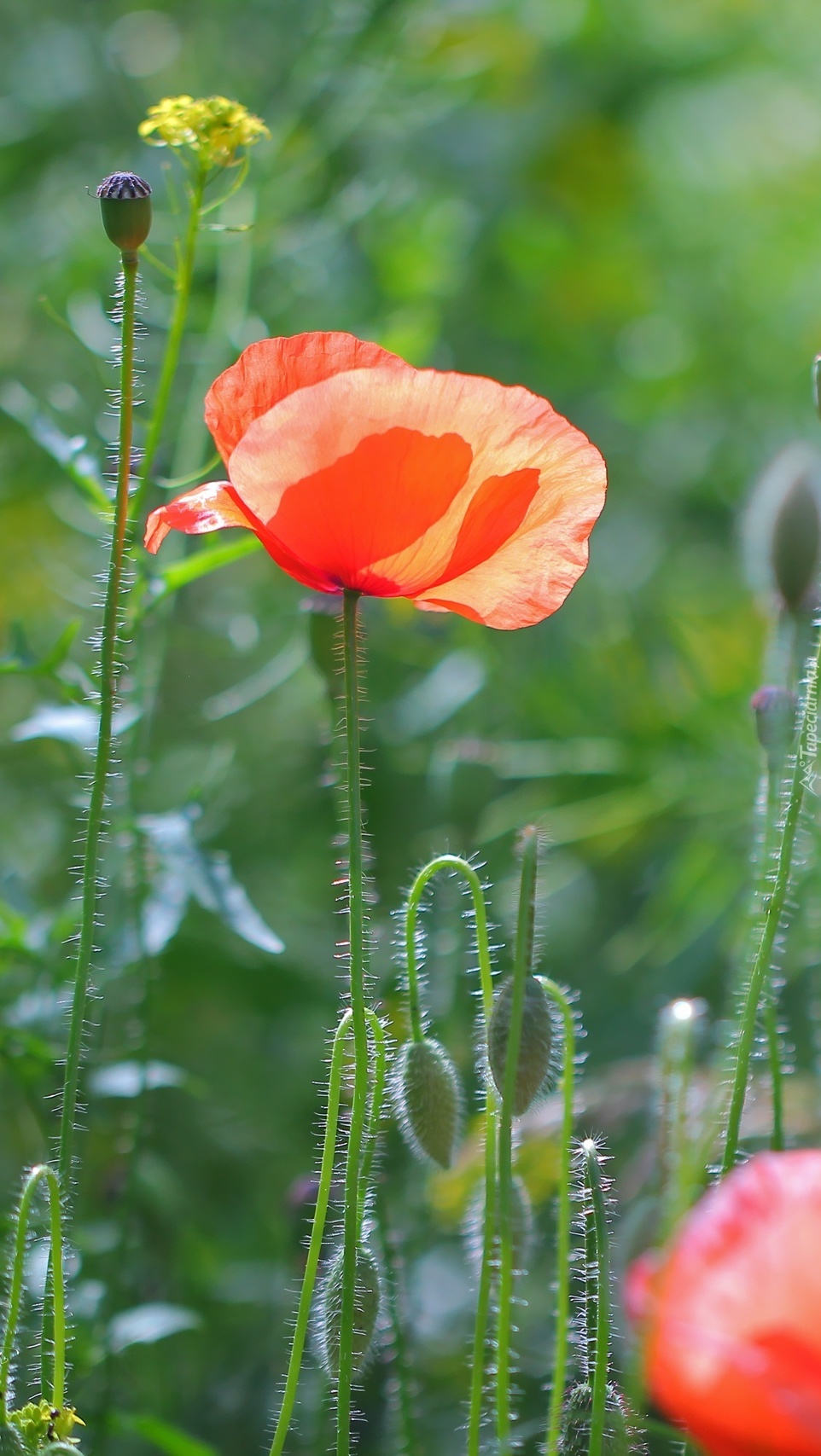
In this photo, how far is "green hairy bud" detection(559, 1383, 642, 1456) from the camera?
1.86 feet

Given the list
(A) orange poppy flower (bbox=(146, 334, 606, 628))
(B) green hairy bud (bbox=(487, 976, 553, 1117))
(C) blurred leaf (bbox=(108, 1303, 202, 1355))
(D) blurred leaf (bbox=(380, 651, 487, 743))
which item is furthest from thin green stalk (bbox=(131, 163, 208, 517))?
(D) blurred leaf (bbox=(380, 651, 487, 743))

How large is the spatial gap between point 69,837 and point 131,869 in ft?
1.75

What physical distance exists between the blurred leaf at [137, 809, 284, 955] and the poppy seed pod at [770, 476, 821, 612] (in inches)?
13.6

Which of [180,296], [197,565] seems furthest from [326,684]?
[180,296]

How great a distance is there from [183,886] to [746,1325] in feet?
1.95

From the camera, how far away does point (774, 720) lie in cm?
69

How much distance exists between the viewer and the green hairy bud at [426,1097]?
2.10 ft

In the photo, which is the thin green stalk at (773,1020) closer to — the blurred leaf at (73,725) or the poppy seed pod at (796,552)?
the poppy seed pod at (796,552)

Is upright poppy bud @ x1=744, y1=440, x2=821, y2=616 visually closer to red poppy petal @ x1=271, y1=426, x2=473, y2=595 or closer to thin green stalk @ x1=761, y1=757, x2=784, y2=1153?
thin green stalk @ x1=761, y1=757, x2=784, y2=1153

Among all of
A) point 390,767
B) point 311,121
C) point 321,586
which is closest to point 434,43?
point 311,121

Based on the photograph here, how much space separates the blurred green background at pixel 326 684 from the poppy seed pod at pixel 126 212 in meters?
0.29

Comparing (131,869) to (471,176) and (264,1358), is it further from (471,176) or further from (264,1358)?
(471,176)

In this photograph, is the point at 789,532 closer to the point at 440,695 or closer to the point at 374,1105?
the point at 374,1105

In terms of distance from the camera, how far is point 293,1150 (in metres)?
1.30
